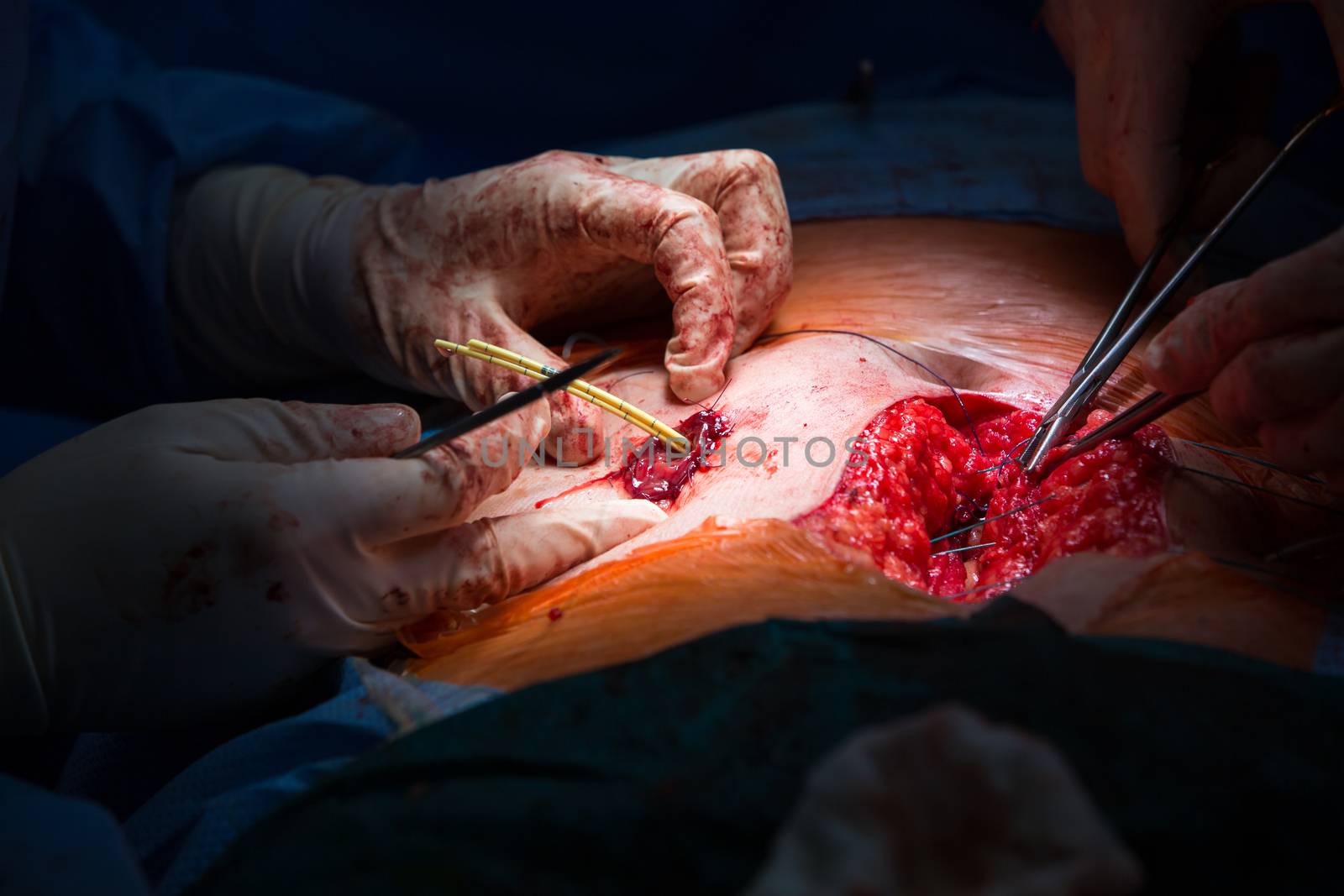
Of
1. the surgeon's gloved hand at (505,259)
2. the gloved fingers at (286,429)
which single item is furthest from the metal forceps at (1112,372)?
the gloved fingers at (286,429)

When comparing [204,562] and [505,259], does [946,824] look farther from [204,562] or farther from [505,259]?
[505,259]

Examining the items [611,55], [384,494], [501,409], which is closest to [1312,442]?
[501,409]

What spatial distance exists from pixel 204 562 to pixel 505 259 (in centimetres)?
101

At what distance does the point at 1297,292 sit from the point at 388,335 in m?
1.81

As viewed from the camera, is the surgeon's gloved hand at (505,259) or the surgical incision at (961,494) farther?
the surgeon's gloved hand at (505,259)

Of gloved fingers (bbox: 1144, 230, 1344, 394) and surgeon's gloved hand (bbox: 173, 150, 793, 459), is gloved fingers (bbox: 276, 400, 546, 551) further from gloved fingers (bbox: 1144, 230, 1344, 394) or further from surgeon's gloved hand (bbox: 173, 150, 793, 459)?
gloved fingers (bbox: 1144, 230, 1344, 394)

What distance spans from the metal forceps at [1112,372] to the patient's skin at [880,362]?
0.33 ft

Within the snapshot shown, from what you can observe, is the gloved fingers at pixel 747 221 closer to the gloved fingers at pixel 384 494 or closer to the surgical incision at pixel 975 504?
the surgical incision at pixel 975 504

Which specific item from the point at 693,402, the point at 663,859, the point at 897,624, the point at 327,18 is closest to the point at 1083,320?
the point at 693,402

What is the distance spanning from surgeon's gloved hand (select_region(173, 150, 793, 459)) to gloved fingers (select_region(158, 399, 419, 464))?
405 mm

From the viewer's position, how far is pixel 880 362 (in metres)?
1.84

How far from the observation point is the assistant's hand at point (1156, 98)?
1.97 m

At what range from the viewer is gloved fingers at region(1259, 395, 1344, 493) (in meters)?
1.24

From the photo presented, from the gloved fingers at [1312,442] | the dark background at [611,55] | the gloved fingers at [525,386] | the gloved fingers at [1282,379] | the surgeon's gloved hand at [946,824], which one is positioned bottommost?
the gloved fingers at [525,386]
